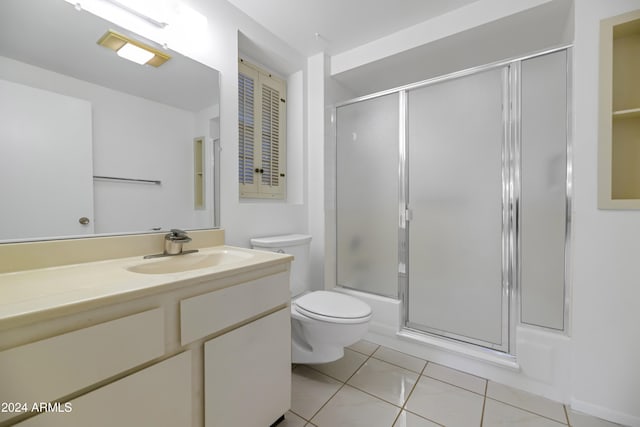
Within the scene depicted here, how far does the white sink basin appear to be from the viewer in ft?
3.74

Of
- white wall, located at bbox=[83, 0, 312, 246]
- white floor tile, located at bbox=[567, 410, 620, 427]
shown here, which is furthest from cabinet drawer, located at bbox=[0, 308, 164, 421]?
white floor tile, located at bbox=[567, 410, 620, 427]

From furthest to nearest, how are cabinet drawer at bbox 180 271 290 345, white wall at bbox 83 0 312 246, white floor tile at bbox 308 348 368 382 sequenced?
white floor tile at bbox 308 348 368 382
white wall at bbox 83 0 312 246
cabinet drawer at bbox 180 271 290 345

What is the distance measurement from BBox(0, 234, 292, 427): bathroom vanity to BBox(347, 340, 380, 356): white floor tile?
863 millimetres

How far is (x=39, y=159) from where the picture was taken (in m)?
1.00

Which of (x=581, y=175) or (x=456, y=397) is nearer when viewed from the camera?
(x=581, y=175)

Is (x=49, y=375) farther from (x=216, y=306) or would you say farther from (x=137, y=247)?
(x=137, y=247)

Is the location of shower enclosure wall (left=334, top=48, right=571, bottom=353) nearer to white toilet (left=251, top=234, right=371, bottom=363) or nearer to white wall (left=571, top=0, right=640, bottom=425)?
white wall (left=571, top=0, right=640, bottom=425)

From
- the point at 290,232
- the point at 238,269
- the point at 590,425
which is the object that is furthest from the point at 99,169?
the point at 590,425

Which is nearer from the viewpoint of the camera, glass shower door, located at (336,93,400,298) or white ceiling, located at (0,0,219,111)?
white ceiling, located at (0,0,219,111)

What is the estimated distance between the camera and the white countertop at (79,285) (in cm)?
60

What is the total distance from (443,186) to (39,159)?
6.77 feet

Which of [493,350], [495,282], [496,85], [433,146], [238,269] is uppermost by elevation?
Answer: [496,85]

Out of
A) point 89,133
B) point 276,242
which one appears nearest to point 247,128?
point 276,242

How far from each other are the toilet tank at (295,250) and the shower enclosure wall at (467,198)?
0.47 meters
